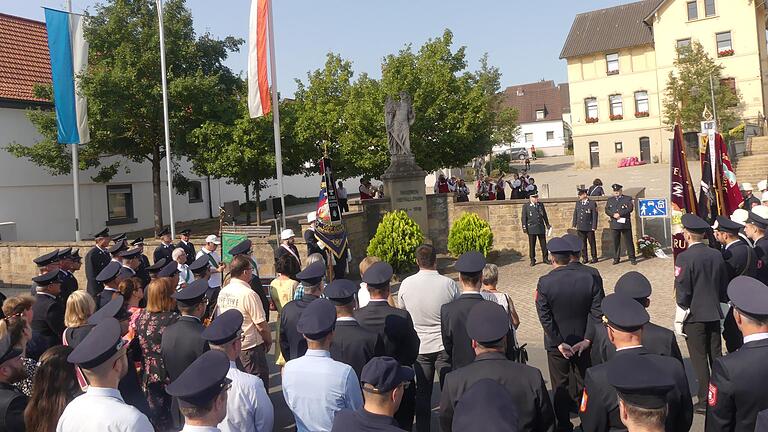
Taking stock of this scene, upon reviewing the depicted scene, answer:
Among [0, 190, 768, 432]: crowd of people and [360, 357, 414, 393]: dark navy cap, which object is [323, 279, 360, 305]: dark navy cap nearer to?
[0, 190, 768, 432]: crowd of people

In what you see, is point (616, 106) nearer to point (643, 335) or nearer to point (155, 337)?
point (643, 335)

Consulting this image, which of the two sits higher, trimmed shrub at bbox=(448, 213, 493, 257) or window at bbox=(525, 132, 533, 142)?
window at bbox=(525, 132, 533, 142)

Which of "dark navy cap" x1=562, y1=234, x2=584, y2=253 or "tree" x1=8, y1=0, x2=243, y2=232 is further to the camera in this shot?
"tree" x1=8, y1=0, x2=243, y2=232

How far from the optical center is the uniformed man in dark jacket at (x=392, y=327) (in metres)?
5.15

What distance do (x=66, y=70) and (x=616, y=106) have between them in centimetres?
3947

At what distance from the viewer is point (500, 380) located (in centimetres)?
367

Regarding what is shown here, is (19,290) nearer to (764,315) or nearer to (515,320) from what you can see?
(515,320)

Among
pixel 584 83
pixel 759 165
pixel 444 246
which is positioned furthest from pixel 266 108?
pixel 584 83

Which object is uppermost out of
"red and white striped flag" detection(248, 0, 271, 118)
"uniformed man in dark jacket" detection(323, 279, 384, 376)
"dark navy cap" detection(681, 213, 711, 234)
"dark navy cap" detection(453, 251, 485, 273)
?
"red and white striped flag" detection(248, 0, 271, 118)

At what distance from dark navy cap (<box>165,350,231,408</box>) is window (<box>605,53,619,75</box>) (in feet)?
163

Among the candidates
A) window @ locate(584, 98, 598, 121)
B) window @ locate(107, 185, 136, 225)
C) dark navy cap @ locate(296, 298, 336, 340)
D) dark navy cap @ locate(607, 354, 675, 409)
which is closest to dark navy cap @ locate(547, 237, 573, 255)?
dark navy cap @ locate(296, 298, 336, 340)

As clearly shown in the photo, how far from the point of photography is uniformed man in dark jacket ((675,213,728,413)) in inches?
249

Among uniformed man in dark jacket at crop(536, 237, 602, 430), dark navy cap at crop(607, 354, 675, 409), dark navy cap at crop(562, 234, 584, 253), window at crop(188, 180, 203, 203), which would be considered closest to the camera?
dark navy cap at crop(607, 354, 675, 409)

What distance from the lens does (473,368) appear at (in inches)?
148
